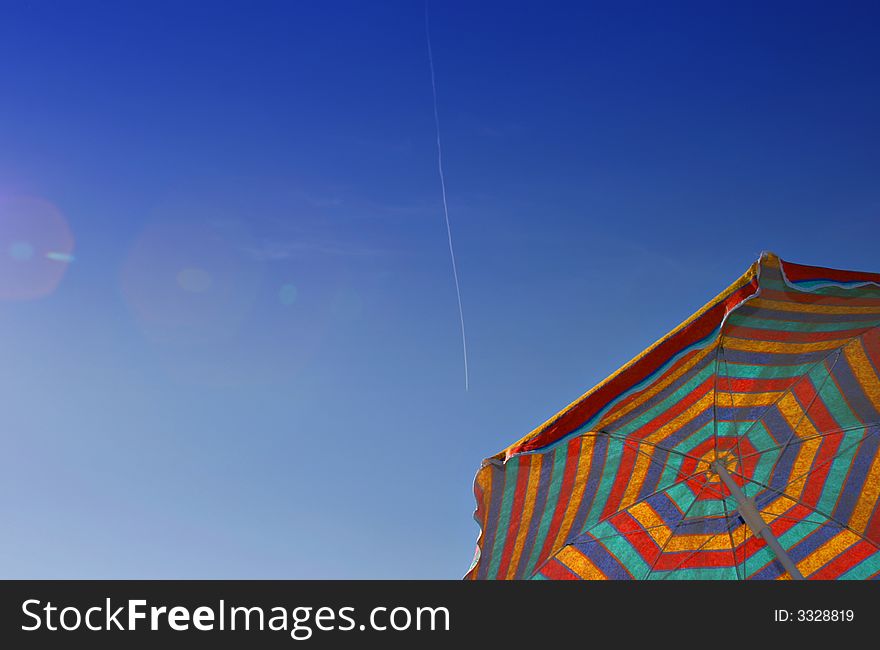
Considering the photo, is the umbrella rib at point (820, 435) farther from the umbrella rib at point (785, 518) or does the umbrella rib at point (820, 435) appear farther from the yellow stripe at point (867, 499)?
the umbrella rib at point (785, 518)

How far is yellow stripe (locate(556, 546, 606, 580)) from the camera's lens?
5042 millimetres

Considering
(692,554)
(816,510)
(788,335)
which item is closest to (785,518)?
(816,510)

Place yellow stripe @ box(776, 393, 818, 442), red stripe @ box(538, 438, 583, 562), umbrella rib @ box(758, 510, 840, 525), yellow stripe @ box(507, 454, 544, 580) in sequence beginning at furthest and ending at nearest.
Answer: umbrella rib @ box(758, 510, 840, 525)
yellow stripe @ box(776, 393, 818, 442)
red stripe @ box(538, 438, 583, 562)
yellow stripe @ box(507, 454, 544, 580)

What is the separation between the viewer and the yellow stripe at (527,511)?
4.24m

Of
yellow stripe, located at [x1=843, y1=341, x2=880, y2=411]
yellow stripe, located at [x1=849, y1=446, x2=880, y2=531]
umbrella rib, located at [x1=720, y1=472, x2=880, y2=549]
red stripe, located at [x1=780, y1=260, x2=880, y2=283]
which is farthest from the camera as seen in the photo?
umbrella rib, located at [x1=720, y1=472, x2=880, y2=549]

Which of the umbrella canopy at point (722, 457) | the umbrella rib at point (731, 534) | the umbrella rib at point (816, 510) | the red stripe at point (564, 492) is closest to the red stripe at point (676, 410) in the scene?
the umbrella canopy at point (722, 457)

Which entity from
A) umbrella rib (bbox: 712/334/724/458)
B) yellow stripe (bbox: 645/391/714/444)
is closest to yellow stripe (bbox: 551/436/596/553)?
yellow stripe (bbox: 645/391/714/444)

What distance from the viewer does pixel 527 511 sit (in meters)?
4.47

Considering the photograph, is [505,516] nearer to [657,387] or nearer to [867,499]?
[657,387]

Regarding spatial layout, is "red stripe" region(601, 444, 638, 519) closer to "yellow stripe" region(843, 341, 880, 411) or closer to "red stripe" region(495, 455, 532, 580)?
"red stripe" region(495, 455, 532, 580)

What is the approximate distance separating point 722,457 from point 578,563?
128cm

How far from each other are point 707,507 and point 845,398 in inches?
49.5
